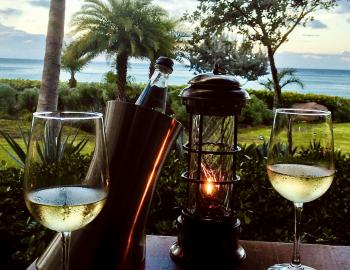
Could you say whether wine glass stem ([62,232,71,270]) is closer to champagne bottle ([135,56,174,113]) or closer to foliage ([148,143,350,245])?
champagne bottle ([135,56,174,113])

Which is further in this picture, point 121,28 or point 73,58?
point 73,58

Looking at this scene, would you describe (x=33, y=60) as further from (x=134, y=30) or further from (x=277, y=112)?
(x=277, y=112)

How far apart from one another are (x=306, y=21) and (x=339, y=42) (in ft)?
22.8

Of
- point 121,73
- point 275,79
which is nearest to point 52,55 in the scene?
point 121,73

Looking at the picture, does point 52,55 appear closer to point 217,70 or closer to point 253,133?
point 217,70

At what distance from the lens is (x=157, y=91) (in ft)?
3.68

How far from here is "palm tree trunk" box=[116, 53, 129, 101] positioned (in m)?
10.2

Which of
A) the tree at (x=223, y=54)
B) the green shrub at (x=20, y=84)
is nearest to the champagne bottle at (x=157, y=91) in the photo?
the tree at (x=223, y=54)

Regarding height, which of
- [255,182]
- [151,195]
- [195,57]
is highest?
[195,57]

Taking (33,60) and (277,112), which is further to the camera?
(33,60)

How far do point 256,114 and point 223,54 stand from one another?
1.50m

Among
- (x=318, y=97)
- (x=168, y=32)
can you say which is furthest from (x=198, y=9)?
(x=318, y=97)

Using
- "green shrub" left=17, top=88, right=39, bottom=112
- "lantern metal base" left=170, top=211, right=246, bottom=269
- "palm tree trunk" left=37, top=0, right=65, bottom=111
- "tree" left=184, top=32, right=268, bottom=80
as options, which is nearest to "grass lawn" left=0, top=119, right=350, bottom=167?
"green shrub" left=17, top=88, right=39, bottom=112

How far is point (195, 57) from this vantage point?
11.2 m
